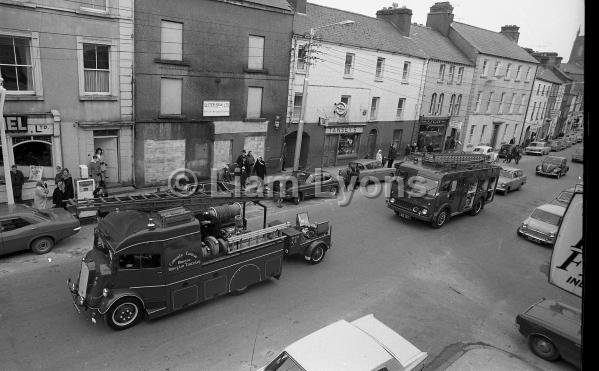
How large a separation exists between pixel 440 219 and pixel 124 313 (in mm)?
13727

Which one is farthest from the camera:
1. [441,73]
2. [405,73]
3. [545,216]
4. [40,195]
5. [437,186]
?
[441,73]

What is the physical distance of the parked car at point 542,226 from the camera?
17.4m

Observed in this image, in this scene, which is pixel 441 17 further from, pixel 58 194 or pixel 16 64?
pixel 58 194

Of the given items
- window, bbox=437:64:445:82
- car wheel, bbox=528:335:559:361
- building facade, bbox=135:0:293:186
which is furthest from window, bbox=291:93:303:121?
car wheel, bbox=528:335:559:361

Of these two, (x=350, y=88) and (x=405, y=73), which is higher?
(x=405, y=73)

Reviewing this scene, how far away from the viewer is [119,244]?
9.22 m

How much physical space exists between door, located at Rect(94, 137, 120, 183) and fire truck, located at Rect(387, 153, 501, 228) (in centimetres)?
1316

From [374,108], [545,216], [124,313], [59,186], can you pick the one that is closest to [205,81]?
[59,186]

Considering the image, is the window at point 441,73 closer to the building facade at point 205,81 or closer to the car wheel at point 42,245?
the building facade at point 205,81

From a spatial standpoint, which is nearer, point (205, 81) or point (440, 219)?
point (440, 219)

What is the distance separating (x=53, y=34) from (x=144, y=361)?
1444 cm

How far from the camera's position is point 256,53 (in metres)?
23.5

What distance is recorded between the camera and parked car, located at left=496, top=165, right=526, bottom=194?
25.9 metres

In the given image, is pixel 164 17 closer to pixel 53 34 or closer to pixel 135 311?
pixel 53 34
